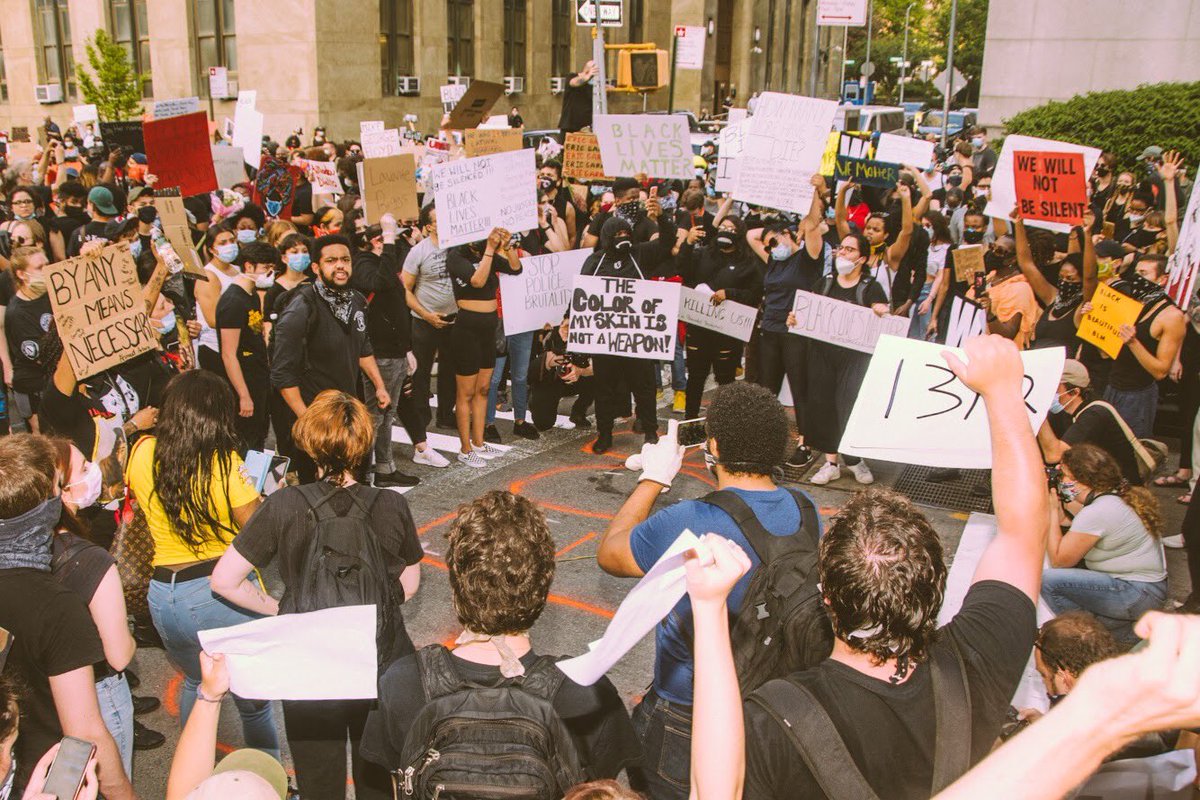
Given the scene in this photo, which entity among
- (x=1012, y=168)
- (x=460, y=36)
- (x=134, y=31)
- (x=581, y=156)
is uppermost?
(x=460, y=36)

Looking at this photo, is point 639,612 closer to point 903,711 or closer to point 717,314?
point 903,711

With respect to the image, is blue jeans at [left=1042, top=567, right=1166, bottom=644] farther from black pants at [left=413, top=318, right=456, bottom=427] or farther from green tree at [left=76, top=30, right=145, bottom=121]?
green tree at [left=76, top=30, right=145, bottom=121]

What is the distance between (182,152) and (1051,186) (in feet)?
25.9

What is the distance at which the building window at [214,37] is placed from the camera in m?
29.2

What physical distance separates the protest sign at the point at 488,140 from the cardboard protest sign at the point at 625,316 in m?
3.36

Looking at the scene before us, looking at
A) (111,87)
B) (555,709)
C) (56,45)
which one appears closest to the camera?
(555,709)

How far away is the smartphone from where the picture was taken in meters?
2.09

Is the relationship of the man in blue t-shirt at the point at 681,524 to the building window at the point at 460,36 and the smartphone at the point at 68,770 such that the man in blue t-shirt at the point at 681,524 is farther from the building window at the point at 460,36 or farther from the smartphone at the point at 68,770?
the building window at the point at 460,36

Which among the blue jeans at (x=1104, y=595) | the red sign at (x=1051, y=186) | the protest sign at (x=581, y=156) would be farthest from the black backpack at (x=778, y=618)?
the protest sign at (x=581, y=156)

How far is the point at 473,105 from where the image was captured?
12086mm

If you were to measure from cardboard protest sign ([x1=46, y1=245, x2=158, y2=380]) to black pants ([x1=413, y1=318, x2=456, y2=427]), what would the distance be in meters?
2.58

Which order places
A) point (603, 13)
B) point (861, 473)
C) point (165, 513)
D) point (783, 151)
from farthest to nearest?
1. point (603, 13)
2. point (783, 151)
3. point (861, 473)
4. point (165, 513)

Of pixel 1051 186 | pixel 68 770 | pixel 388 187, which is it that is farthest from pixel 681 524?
pixel 388 187

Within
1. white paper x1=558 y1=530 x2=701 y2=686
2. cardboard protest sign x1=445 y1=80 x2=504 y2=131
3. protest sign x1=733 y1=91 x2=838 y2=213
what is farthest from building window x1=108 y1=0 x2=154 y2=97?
white paper x1=558 y1=530 x2=701 y2=686
